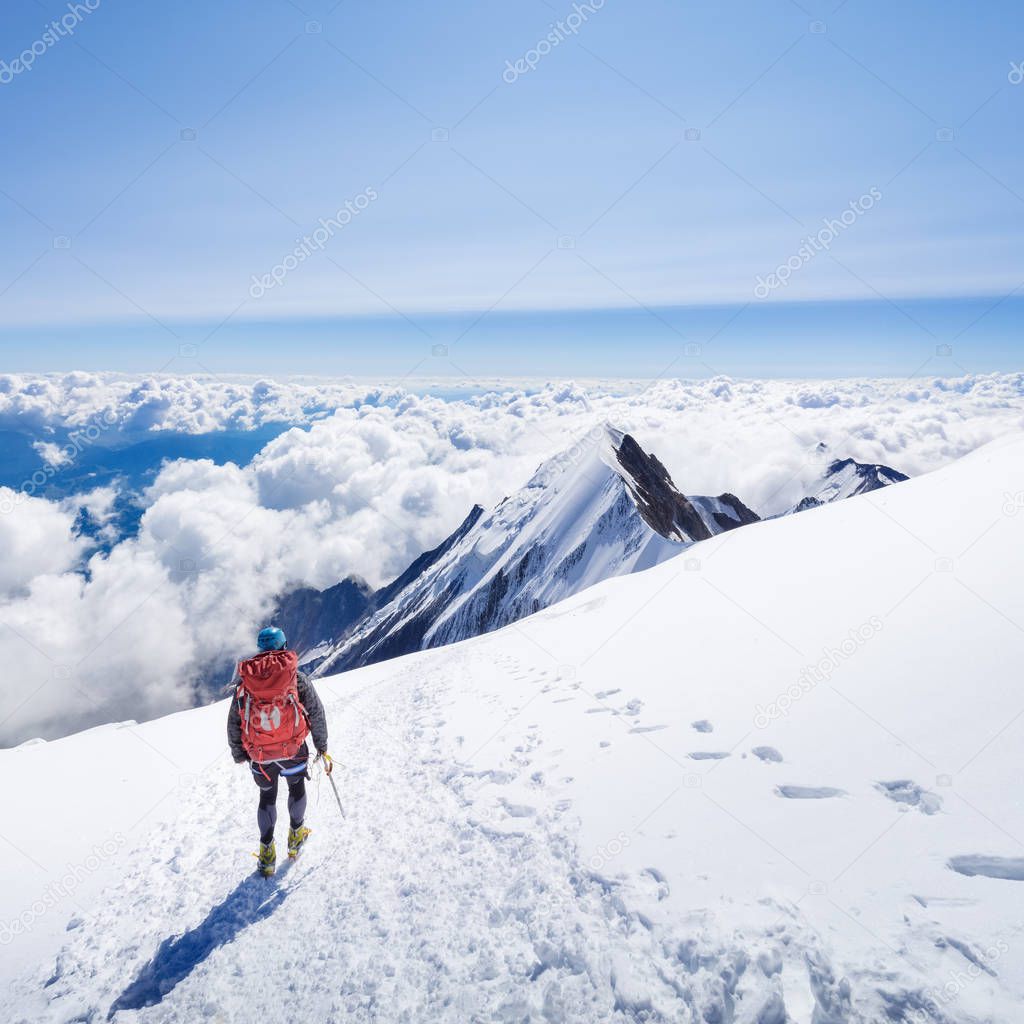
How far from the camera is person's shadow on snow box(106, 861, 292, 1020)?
5.45 metres

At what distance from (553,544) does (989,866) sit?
363 feet

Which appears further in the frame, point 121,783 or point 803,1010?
point 121,783

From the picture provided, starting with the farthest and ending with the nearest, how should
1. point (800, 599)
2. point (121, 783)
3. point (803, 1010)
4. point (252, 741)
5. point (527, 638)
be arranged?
point (527, 638) → point (800, 599) → point (121, 783) → point (252, 741) → point (803, 1010)

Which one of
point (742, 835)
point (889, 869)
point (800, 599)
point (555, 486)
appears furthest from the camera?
point (555, 486)

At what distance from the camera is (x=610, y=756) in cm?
838

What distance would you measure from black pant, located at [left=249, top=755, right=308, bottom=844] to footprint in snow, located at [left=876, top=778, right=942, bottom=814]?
294 inches

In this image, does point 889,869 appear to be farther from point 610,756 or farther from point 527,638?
point 527,638

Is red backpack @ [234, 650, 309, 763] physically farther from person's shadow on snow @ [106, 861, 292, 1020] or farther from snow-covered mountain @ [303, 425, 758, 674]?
snow-covered mountain @ [303, 425, 758, 674]

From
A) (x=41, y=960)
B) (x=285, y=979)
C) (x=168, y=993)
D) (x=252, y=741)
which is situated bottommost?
(x=41, y=960)

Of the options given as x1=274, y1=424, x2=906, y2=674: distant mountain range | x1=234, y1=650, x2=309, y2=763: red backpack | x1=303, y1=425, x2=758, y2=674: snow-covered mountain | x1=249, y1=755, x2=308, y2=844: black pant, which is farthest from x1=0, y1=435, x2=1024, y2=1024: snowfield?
x1=274, y1=424, x2=906, y2=674: distant mountain range

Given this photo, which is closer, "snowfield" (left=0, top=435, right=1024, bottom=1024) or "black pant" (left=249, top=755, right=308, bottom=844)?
"snowfield" (left=0, top=435, right=1024, bottom=1024)

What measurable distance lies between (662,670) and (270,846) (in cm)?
741

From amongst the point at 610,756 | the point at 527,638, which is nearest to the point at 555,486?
the point at 527,638

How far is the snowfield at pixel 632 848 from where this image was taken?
4664 mm
